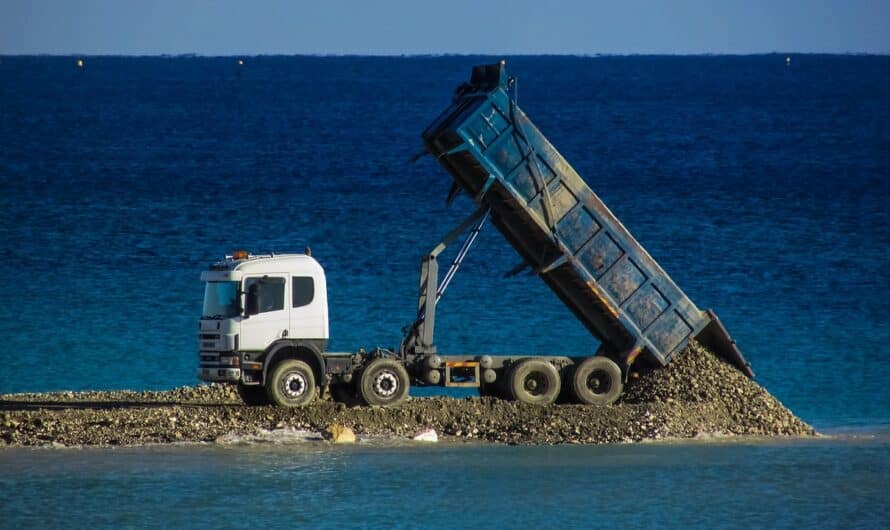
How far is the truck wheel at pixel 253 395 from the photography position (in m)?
28.3

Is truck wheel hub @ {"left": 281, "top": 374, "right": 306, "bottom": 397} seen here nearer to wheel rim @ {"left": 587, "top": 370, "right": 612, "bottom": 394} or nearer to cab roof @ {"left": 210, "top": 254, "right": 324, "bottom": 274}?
cab roof @ {"left": 210, "top": 254, "right": 324, "bottom": 274}

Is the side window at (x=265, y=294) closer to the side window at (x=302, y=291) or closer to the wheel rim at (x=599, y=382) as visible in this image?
the side window at (x=302, y=291)

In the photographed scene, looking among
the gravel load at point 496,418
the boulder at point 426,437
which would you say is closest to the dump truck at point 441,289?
the gravel load at point 496,418

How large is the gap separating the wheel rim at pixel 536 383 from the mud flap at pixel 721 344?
8.46 feet

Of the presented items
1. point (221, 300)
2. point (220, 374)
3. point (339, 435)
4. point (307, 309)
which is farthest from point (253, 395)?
point (339, 435)

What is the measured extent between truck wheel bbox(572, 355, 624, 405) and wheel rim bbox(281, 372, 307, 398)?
4145 millimetres

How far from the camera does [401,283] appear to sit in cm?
4591

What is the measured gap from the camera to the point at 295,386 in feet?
90.1

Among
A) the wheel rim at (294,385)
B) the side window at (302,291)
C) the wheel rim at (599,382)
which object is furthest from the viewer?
the wheel rim at (599,382)

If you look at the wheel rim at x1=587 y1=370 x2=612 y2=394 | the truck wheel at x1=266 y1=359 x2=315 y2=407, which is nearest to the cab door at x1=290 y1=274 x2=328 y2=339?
the truck wheel at x1=266 y1=359 x2=315 y2=407

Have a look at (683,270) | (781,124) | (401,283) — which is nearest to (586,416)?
(401,283)

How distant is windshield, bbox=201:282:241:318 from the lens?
90.6 feet

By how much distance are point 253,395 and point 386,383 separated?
2257mm

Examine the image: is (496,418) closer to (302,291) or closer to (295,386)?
(295,386)
